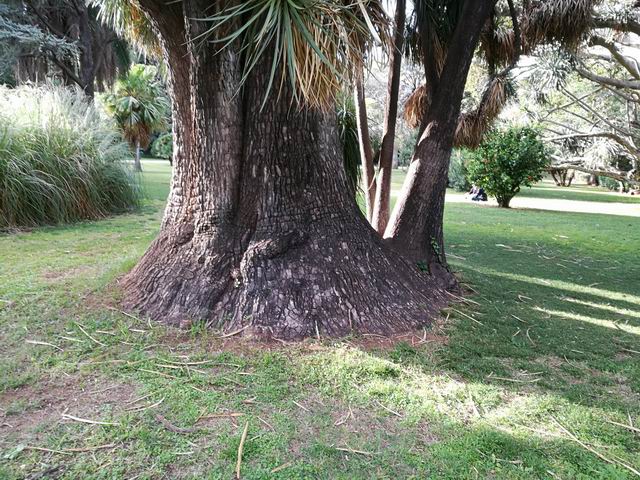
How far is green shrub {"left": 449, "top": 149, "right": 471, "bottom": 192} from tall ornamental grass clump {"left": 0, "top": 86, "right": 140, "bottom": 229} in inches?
635

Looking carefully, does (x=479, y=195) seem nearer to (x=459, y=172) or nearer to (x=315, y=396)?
(x=459, y=172)

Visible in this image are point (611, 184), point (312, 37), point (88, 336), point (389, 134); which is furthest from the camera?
point (611, 184)

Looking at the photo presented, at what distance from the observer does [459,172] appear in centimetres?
2194

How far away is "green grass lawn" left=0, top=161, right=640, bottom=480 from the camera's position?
6.38ft

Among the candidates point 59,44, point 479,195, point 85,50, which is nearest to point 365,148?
point 479,195

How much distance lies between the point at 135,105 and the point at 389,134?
57.7ft

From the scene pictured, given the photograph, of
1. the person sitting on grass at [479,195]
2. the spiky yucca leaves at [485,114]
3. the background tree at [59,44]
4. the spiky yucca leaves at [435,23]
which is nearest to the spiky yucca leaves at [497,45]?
the spiky yucca leaves at [435,23]

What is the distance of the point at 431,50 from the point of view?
15.8 feet

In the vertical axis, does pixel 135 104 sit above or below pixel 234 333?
above

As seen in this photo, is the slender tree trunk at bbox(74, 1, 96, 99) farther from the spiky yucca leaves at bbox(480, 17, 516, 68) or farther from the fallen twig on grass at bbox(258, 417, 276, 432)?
the fallen twig on grass at bbox(258, 417, 276, 432)

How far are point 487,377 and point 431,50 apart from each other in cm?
359

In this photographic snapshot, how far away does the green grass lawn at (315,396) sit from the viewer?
195 cm

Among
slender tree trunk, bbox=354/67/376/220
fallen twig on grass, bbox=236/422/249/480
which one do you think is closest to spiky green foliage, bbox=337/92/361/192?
slender tree trunk, bbox=354/67/376/220

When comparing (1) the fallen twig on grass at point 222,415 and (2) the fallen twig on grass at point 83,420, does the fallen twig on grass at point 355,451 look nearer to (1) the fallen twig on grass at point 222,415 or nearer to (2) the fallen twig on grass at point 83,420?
(1) the fallen twig on grass at point 222,415
